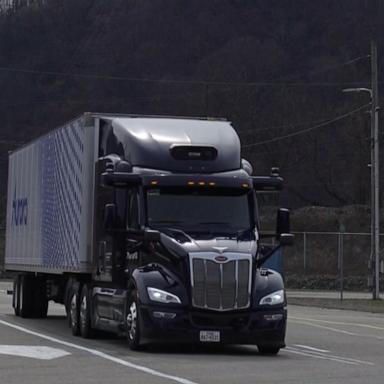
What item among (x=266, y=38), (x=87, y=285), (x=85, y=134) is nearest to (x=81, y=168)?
(x=85, y=134)

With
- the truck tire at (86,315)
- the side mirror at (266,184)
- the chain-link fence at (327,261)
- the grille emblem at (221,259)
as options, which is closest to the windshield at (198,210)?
the side mirror at (266,184)

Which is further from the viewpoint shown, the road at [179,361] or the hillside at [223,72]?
the hillside at [223,72]

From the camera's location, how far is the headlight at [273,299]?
18766 millimetres

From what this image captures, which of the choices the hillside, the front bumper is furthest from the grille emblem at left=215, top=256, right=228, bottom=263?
the hillside

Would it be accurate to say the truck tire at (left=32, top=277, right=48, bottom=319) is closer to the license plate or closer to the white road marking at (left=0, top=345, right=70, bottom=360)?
the white road marking at (left=0, top=345, right=70, bottom=360)

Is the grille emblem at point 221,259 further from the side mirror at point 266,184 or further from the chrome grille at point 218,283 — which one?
the side mirror at point 266,184

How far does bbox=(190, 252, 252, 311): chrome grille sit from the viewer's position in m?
18.4

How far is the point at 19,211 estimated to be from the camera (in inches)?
1157

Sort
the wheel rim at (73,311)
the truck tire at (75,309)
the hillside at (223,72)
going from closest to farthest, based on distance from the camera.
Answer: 1. the truck tire at (75,309)
2. the wheel rim at (73,311)
3. the hillside at (223,72)

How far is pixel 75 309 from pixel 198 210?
4.32 meters

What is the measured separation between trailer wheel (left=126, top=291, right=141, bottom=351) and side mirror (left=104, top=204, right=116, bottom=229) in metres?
1.49

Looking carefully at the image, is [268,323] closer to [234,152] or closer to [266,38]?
[234,152]

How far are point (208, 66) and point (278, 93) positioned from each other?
43.6ft

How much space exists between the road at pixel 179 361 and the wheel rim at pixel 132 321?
1.06 feet
